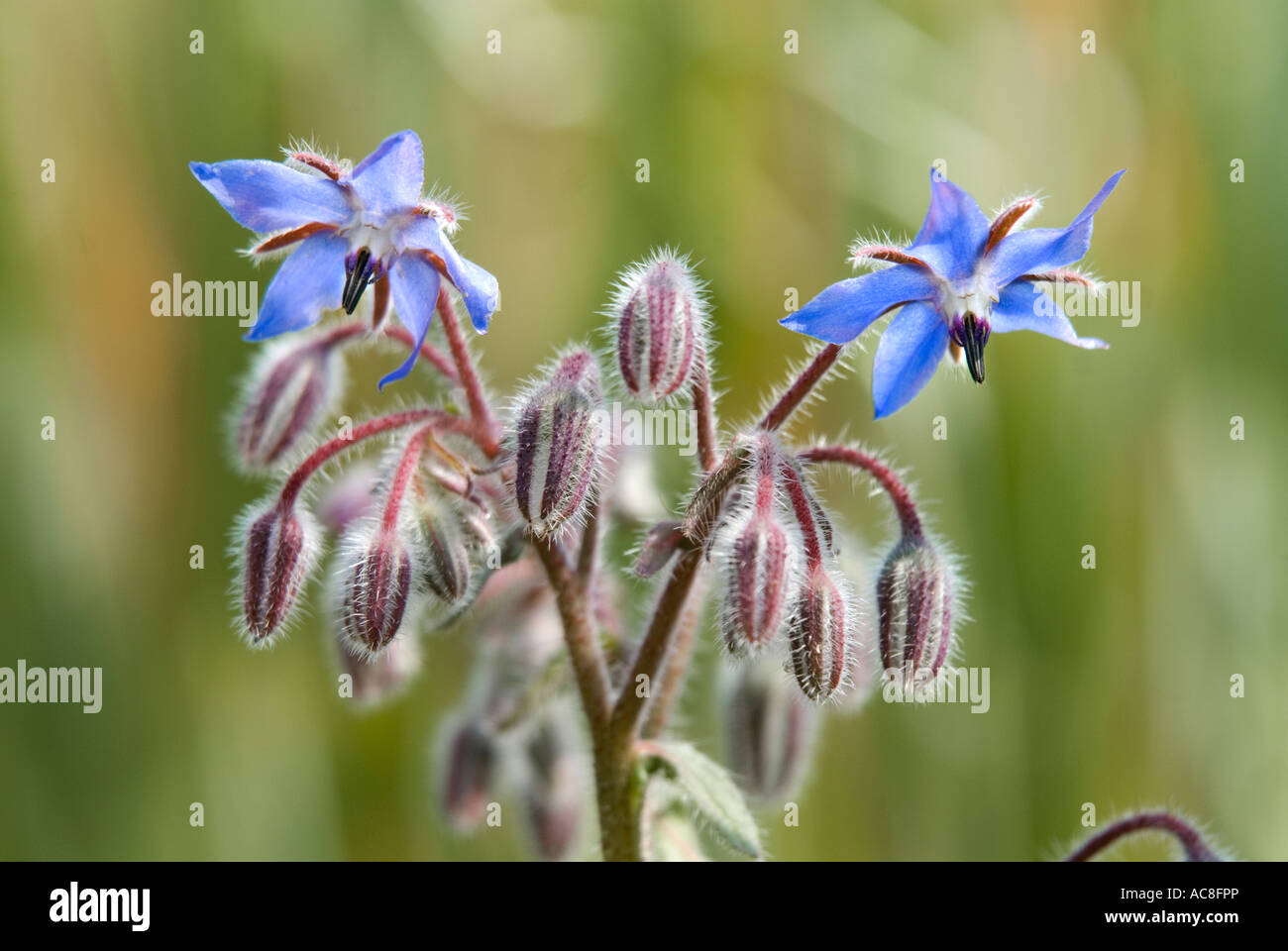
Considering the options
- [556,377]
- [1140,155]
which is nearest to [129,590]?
[556,377]

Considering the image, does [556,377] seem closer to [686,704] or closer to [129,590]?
[129,590]

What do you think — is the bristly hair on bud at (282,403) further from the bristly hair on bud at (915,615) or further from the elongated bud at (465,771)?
the bristly hair on bud at (915,615)

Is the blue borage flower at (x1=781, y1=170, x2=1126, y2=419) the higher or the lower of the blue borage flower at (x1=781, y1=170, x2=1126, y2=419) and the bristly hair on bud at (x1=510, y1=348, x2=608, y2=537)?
the higher

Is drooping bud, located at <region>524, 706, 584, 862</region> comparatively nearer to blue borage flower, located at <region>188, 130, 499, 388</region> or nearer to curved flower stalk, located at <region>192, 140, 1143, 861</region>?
curved flower stalk, located at <region>192, 140, 1143, 861</region>

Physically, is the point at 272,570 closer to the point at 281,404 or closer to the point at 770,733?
the point at 281,404

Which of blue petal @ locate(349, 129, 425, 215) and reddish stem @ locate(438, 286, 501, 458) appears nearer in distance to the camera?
blue petal @ locate(349, 129, 425, 215)

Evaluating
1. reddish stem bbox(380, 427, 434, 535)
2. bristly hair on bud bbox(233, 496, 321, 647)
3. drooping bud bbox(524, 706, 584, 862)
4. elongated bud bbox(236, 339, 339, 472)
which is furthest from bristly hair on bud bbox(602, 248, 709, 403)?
drooping bud bbox(524, 706, 584, 862)

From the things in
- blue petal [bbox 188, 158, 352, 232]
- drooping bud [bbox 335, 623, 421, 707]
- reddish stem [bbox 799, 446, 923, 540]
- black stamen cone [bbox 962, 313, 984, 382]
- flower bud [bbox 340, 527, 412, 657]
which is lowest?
drooping bud [bbox 335, 623, 421, 707]
